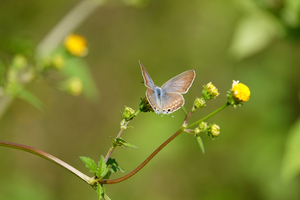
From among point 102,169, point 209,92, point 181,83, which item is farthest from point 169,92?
point 102,169

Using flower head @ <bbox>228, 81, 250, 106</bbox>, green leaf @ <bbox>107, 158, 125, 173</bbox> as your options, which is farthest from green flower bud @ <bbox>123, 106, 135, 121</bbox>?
flower head @ <bbox>228, 81, 250, 106</bbox>

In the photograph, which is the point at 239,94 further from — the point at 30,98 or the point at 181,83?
the point at 30,98

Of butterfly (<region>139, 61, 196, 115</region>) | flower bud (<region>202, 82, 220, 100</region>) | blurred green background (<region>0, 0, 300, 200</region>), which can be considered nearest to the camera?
butterfly (<region>139, 61, 196, 115</region>)

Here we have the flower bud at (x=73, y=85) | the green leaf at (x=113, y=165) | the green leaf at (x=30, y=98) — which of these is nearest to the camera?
the green leaf at (x=113, y=165)

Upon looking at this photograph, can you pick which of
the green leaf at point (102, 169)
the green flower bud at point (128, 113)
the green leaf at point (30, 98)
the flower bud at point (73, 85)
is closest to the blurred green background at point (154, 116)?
the flower bud at point (73, 85)

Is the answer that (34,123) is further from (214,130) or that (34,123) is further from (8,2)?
(214,130)

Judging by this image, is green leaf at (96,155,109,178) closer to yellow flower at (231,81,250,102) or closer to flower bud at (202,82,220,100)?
flower bud at (202,82,220,100)

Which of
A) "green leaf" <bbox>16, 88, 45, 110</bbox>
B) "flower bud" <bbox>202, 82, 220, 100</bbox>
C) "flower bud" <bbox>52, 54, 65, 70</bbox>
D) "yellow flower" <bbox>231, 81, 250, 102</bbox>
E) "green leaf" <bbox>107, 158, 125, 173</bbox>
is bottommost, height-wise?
"green leaf" <bbox>107, 158, 125, 173</bbox>

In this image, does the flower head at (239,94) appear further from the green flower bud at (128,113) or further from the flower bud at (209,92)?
the green flower bud at (128,113)
